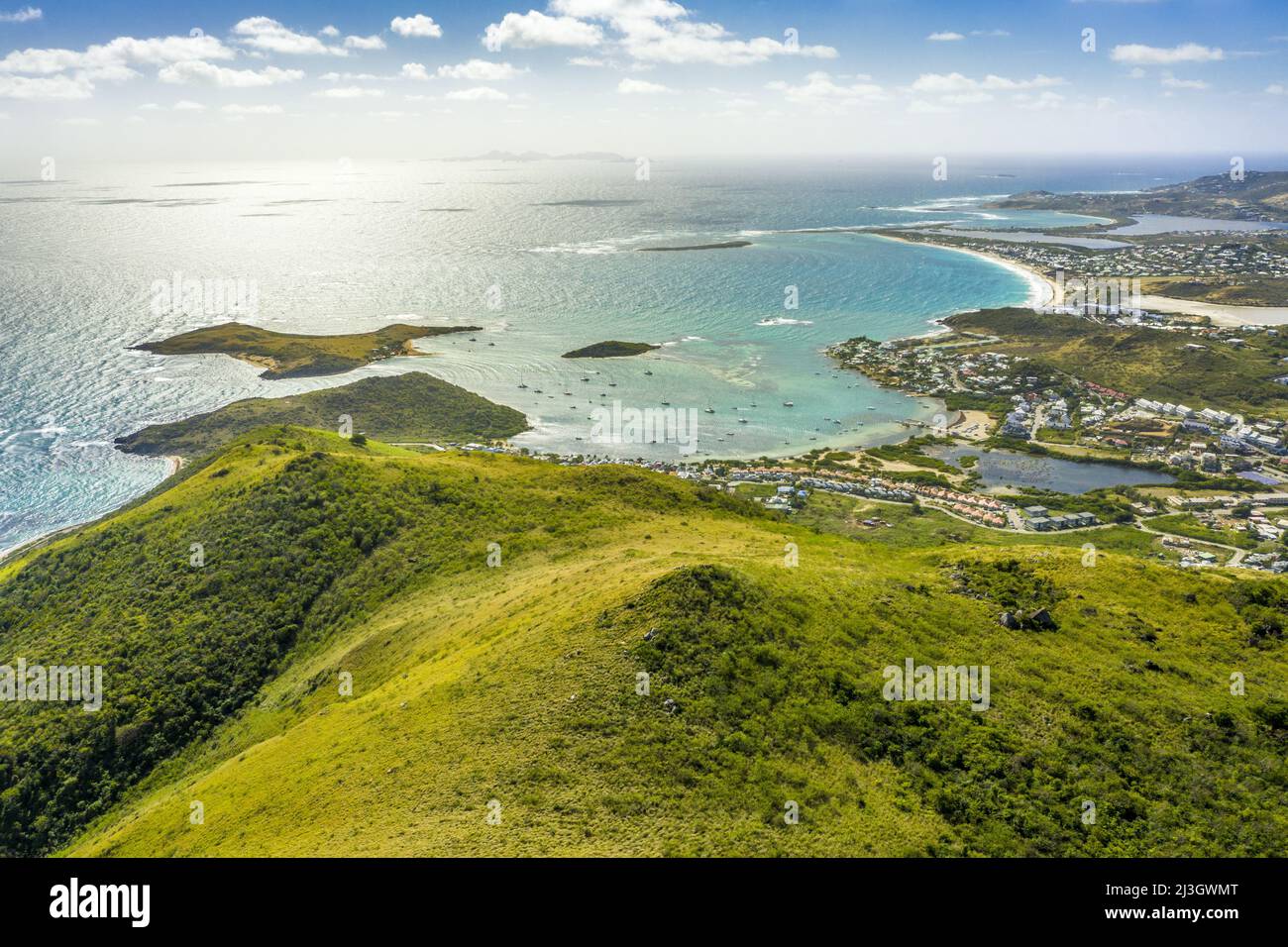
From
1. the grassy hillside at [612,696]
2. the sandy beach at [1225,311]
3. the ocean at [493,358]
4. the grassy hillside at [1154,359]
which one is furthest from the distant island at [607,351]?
the sandy beach at [1225,311]

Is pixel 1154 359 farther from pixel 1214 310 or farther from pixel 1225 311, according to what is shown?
pixel 1225 311

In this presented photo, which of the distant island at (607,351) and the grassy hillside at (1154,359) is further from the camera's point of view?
the distant island at (607,351)

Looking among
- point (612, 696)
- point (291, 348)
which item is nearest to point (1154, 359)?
point (612, 696)

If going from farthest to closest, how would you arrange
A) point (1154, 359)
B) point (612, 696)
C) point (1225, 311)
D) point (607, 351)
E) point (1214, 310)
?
point (1214, 310), point (1225, 311), point (607, 351), point (1154, 359), point (612, 696)

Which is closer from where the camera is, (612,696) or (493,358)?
(612,696)

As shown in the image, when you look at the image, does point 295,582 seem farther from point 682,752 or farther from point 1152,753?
point 1152,753

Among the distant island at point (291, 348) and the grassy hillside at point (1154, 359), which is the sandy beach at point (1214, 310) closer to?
the grassy hillside at point (1154, 359)
